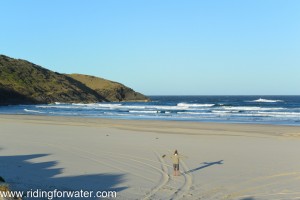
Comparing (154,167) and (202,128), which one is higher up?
(202,128)

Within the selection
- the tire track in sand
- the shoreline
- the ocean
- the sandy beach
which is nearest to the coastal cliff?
the ocean

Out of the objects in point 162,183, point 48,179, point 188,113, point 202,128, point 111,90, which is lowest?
point 162,183

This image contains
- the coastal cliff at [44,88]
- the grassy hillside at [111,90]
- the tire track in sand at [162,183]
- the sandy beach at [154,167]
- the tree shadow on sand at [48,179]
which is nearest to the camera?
the tire track in sand at [162,183]

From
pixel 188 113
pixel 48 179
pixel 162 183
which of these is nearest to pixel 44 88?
pixel 188 113

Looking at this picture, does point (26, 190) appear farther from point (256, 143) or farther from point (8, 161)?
point (256, 143)

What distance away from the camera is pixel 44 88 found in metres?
113

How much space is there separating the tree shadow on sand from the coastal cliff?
82.9 metres

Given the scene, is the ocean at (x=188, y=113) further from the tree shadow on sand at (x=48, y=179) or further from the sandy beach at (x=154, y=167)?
the tree shadow on sand at (x=48, y=179)

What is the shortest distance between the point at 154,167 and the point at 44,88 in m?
105

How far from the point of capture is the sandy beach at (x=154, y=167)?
968 cm

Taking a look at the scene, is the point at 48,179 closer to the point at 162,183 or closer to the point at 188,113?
the point at 162,183

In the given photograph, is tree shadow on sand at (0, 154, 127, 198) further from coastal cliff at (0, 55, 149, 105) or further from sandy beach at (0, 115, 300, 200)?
coastal cliff at (0, 55, 149, 105)

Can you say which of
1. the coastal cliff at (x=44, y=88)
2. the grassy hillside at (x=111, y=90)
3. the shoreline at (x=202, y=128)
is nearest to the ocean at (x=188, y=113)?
the shoreline at (x=202, y=128)

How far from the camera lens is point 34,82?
375 ft
